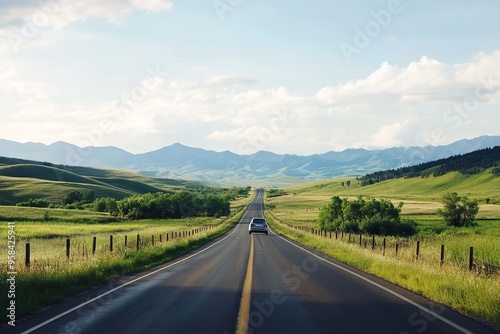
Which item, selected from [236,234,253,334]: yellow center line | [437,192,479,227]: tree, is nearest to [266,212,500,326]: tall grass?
[236,234,253,334]: yellow center line

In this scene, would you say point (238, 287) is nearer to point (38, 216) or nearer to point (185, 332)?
point (185, 332)

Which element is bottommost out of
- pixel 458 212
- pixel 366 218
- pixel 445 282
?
pixel 366 218

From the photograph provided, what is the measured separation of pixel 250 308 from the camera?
1114 cm

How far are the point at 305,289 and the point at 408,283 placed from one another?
338 centimetres

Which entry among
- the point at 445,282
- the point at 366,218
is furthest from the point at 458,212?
the point at 445,282

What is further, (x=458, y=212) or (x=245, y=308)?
(x=458, y=212)

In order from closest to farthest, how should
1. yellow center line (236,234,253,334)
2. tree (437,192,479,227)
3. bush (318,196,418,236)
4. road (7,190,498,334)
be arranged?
yellow center line (236,234,253,334) → road (7,190,498,334) → bush (318,196,418,236) → tree (437,192,479,227)

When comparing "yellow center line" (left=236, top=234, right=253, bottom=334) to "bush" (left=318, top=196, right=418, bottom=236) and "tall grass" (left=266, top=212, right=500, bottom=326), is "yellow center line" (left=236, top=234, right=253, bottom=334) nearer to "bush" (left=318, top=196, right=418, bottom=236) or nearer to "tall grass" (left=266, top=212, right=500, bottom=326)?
"tall grass" (left=266, top=212, right=500, bottom=326)

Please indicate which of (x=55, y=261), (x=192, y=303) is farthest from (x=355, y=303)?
(x=55, y=261)

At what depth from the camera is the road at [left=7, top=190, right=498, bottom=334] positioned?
935 cm

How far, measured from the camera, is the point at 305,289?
14.4 meters

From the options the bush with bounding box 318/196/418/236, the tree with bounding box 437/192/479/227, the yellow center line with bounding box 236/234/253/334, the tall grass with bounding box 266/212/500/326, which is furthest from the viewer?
the tree with bounding box 437/192/479/227

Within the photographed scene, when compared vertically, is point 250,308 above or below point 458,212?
above

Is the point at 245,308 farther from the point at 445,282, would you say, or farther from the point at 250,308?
the point at 445,282
